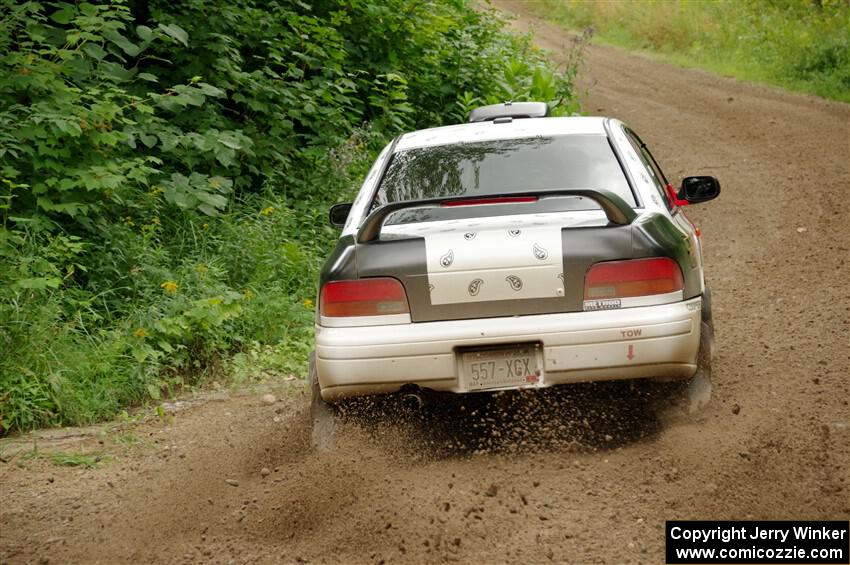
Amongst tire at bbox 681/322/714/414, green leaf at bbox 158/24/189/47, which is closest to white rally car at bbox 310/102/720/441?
tire at bbox 681/322/714/414

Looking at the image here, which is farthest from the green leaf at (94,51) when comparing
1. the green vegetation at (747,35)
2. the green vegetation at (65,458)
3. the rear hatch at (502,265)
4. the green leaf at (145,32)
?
the green vegetation at (747,35)

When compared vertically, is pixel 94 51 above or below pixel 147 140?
above

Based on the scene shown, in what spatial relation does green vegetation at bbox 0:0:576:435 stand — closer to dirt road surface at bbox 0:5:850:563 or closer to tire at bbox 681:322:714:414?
dirt road surface at bbox 0:5:850:563

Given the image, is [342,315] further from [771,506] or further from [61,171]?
[61,171]

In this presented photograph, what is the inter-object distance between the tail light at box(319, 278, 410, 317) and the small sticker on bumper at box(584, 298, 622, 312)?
0.80m

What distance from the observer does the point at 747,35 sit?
76.0 ft

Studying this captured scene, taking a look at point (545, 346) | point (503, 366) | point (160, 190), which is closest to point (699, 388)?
point (545, 346)

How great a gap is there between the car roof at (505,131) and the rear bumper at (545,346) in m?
1.45

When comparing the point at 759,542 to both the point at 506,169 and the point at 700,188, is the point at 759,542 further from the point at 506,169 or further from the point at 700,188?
the point at 700,188

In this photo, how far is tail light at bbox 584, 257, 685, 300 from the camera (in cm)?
452

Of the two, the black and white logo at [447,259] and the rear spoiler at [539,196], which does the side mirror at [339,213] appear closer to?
the rear spoiler at [539,196]

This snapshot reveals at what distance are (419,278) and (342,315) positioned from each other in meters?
0.42

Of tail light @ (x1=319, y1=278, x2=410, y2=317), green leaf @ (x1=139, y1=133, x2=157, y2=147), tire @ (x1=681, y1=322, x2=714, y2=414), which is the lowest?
green leaf @ (x1=139, y1=133, x2=157, y2=147)

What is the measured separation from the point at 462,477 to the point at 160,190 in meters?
4.39
